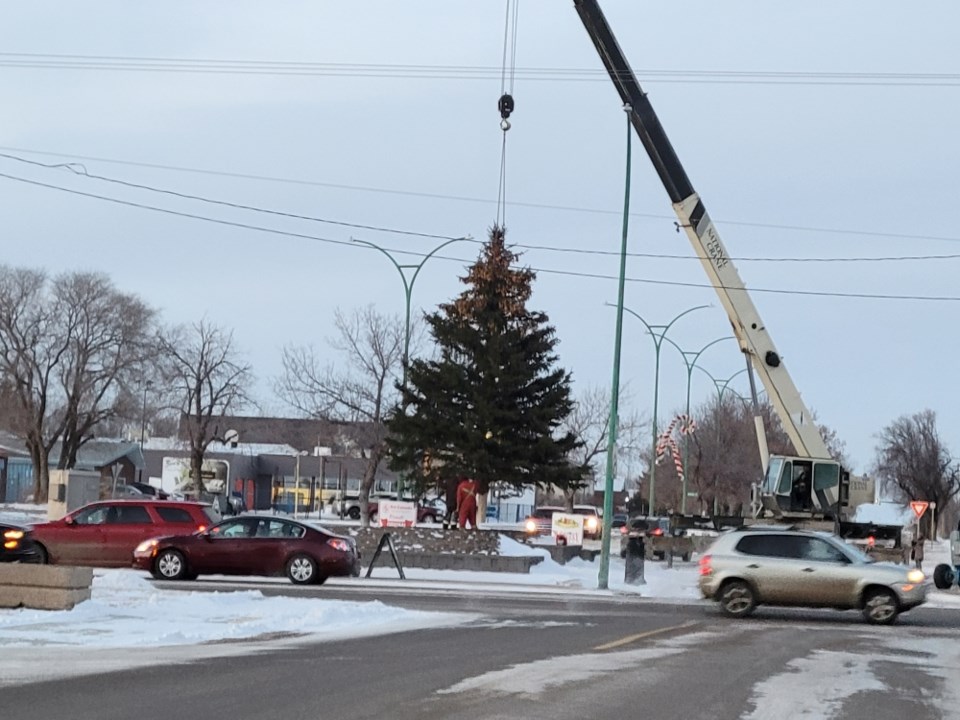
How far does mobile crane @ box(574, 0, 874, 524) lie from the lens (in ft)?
110

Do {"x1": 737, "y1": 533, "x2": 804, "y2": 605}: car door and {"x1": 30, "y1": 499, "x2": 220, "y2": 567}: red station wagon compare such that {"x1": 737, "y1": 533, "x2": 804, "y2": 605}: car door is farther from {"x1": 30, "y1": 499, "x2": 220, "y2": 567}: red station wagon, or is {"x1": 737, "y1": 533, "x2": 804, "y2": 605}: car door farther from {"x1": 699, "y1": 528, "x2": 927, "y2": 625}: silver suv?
{"x1": 30, "y1": 499, "x2": 220, "y2": 567}: red station wagon

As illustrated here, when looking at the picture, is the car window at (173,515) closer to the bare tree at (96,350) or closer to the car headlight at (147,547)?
the car headlight at (147,547)

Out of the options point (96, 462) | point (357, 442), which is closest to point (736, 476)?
point (357, 442)

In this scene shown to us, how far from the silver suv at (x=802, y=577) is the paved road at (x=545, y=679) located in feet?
8.56

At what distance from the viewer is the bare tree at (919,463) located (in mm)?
83750

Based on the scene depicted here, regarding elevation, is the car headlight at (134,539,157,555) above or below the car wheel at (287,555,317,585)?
above

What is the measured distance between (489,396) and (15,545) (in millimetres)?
17310

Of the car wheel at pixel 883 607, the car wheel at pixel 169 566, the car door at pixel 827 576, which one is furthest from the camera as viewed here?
the car wheel at pixel 169 566

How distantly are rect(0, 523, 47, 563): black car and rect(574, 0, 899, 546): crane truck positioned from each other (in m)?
17.1

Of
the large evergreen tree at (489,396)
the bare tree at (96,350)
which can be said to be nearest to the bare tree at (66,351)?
the bare tree at (96,350)

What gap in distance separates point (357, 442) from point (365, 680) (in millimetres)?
50944

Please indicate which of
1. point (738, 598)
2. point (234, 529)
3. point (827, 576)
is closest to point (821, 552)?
point (827, 576)

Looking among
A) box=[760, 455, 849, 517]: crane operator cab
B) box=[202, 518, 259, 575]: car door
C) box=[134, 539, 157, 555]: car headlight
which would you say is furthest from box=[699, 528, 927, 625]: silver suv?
box=[134, 539, 157, 555]: car headlight

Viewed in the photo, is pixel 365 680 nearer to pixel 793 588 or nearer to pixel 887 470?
pixel 793 588
